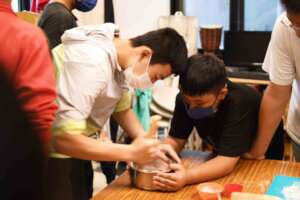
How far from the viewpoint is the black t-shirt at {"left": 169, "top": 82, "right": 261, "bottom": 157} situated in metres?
1.66

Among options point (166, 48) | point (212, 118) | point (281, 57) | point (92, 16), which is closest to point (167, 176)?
point (212, 118)

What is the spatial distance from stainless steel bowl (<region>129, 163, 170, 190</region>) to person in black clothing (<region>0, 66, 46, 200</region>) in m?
1.23

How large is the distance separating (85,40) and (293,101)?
0.91 m

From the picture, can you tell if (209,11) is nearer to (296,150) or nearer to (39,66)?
(296,150)

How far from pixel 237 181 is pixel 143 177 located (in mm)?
337

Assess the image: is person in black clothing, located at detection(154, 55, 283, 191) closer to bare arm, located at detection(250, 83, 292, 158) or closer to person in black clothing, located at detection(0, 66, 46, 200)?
bare arm, located at detection(250, 83, 292, 158)

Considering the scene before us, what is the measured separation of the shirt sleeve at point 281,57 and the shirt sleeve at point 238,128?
0.15 meters

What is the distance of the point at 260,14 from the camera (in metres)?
4.18

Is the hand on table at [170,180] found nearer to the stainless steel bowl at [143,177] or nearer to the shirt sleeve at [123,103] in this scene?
the stainless steel bowl at [143,177]

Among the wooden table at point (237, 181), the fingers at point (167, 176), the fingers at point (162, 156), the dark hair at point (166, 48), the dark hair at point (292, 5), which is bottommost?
→ the wooden table at point (237, 181)

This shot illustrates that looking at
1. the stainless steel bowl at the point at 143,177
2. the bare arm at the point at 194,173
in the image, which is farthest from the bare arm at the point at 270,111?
the stainless steel bowl at the point at 143,177

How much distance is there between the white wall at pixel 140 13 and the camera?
4.29 metres

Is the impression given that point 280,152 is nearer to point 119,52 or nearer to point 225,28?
point 119,52

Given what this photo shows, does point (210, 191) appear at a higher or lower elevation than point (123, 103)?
lower
